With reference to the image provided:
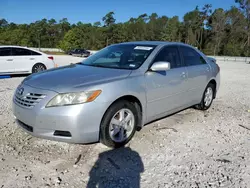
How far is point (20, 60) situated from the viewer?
33.2ft

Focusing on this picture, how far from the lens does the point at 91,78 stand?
11.3ft

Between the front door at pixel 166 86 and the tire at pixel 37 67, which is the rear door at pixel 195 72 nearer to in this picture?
the front door at pixel 166 86

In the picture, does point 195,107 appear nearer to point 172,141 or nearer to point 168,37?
point 172,141

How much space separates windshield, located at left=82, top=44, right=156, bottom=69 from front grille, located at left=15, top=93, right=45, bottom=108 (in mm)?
1382

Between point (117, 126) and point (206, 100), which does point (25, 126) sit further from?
point (206, 100)

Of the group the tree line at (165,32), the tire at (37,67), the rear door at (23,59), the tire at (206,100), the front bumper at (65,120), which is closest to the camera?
the front bumper at (65,120)

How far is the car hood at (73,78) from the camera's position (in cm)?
323

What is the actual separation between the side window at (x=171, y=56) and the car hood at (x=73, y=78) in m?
0.87

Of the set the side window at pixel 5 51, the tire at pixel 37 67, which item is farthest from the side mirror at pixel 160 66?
the side window at pixel 5 51

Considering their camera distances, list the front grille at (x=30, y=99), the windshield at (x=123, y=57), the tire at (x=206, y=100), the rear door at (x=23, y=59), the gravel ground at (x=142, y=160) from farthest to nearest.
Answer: the rear door at (x=23, y=59) < the tire at (x=206, y=100) < the windshield at (x=123, y=57) < the front grille at (x=30, y=99) < the gravel ground at (x=142, y=160)

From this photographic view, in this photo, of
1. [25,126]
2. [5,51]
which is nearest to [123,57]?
[25,126]

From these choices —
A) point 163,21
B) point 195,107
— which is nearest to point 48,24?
point 163,21

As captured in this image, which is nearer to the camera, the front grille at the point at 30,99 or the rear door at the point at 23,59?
the front grille at the point at 30,99

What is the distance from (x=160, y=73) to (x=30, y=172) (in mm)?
2463
